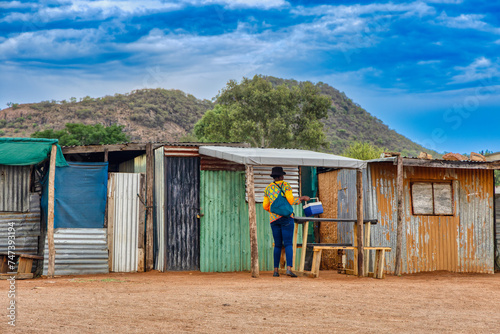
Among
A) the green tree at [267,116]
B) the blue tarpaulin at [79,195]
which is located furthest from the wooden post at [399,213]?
the green tree at [267,116]

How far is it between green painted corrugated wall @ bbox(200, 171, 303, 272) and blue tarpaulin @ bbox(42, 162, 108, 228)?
207 centimetres

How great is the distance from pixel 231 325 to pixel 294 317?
780 millimetres

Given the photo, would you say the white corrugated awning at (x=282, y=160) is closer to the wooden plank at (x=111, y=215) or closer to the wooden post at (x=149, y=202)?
the wooden post at (x=149, y=202)

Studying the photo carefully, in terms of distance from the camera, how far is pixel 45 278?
10688mm

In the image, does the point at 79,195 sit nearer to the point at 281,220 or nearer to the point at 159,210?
the point at 159,210

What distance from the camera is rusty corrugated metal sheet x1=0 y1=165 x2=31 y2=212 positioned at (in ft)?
38.6

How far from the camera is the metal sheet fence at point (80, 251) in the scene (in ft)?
36.7

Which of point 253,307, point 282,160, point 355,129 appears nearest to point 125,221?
point 282,160

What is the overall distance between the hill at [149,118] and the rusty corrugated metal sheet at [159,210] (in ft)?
138

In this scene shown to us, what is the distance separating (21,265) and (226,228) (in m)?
4.02

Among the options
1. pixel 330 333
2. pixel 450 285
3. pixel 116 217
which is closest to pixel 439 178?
pixel 450 285

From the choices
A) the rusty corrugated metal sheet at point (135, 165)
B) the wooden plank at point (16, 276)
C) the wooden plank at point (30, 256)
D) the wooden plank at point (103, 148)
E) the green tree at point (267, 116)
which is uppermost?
the green tree at point (267, 116)

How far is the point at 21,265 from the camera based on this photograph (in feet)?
35.7

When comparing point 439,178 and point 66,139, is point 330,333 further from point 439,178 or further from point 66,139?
point 66,139
